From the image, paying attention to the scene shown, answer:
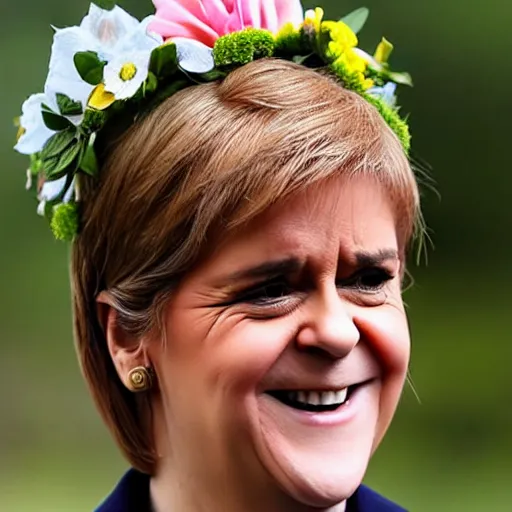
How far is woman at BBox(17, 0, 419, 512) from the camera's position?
101 cm

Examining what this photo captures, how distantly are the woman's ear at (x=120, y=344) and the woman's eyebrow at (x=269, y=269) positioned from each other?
15 centimetres

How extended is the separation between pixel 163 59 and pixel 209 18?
0.09 metres

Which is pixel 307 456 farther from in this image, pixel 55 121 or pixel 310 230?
pixel 55 121

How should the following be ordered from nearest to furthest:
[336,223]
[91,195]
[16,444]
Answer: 1. [336,223]
2. [91,195]
3. [16,444]

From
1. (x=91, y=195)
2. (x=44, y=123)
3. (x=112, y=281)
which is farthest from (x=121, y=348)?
(x=44, y=123)

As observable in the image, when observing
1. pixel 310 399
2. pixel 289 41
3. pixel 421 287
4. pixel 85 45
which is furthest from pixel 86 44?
pixel 421 287

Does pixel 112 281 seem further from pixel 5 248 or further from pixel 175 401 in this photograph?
pixel 5 248

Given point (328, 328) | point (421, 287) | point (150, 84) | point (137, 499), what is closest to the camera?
point (328, 328)

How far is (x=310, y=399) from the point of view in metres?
1.03

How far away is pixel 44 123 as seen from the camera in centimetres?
116

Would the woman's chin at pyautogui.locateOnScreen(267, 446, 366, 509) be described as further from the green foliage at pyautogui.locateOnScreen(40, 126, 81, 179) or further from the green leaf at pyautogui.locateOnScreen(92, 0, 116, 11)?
the green leaf at pyautogui.locateOnScreen(92, 0, 116, 11)

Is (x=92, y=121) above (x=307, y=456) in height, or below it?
above

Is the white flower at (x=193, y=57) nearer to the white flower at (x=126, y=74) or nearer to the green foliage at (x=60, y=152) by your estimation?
the white flower at (x=126, y=74)

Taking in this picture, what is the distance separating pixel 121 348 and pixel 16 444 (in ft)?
4.47
